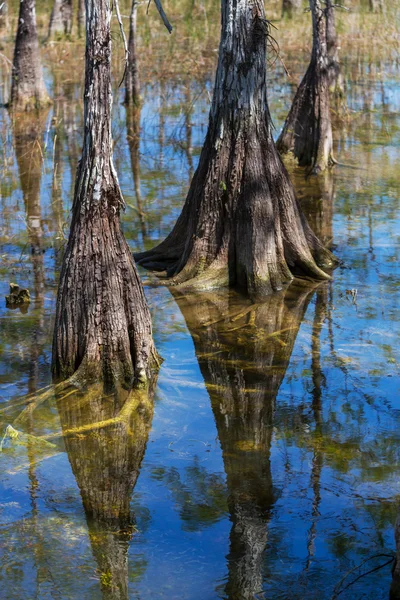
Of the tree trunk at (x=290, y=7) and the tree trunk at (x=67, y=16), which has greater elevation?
the tree trunk at (x=290, y=7)

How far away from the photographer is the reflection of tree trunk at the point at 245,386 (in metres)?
5.33

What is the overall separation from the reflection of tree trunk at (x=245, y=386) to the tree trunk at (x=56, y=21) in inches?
758

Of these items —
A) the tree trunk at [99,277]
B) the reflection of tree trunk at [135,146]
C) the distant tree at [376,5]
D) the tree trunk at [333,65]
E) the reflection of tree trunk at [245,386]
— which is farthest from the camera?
the distant tree at [376,5]

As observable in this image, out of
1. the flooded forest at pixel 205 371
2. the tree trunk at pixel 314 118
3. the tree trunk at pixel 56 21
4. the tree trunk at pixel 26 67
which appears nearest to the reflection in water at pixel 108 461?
the flooded forest at pixel 205 371

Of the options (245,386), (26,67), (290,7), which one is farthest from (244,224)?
(290,7)

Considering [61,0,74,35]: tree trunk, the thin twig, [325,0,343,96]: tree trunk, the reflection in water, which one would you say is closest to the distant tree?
[61,0,74,35]: tree trunk

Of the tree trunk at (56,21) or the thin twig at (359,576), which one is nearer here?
the thin twig at (359,576)

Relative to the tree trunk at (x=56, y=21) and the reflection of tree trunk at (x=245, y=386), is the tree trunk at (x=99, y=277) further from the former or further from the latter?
the tree trunk at (x=56, y=21)

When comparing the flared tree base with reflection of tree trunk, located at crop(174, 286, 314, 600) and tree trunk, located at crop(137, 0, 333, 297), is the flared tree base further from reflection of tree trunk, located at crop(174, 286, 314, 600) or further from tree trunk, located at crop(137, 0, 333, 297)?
reflection of tree trunk, located at crop(174, 286, 314, 600)

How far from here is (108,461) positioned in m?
6.32

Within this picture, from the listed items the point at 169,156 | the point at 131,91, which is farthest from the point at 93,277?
the point at 131,91

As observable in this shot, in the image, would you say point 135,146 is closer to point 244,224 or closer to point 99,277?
point 244,224

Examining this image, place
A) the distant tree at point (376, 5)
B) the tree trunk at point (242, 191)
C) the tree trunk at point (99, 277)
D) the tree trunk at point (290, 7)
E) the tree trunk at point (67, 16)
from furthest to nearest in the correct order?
the tree trunk at point (290, 7) < the distant tree at point (376, 5) < the tree trunk at point (67, 16) < the tree trunk at point (242, 191) < the tree trunk at point (99, 277)

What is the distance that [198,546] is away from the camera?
5297mm
